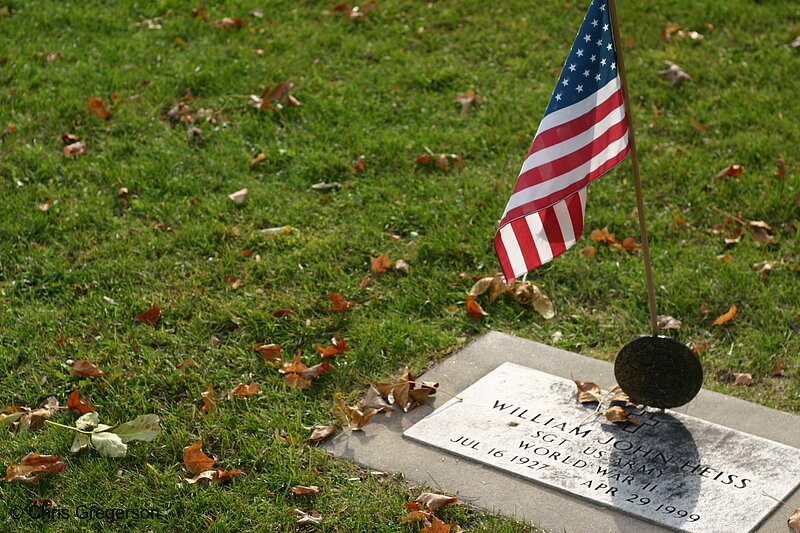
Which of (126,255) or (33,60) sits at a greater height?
(33,60)

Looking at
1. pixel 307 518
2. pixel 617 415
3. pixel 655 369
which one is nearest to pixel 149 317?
pixel 307 518

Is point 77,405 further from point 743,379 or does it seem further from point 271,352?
point 743,379

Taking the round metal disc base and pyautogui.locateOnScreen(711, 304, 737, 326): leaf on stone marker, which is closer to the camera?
the round metal disc base

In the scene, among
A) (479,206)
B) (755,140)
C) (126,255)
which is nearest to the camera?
(126,255)

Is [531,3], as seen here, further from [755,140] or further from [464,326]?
[464,326]

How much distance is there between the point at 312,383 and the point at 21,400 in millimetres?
1238

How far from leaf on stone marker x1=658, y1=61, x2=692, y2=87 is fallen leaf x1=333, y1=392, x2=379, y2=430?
12.9ft

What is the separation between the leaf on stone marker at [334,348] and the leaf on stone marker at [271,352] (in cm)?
18

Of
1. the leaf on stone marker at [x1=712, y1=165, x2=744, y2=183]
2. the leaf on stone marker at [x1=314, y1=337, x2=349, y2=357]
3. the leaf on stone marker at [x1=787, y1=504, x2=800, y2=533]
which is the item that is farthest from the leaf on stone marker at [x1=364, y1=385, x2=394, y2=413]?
the leaf on stone marker at [x1=712, y1=165, x2=744, y2=183]

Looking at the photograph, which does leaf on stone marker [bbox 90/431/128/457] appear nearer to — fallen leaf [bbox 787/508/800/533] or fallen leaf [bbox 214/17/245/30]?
fallen leaf [bbox 787/508/800/533]

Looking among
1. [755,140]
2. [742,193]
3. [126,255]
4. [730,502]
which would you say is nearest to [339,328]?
[126,255]

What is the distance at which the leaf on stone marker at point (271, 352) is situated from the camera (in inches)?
171

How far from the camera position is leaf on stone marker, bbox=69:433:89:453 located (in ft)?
12.2

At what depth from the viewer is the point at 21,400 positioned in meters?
4.10
